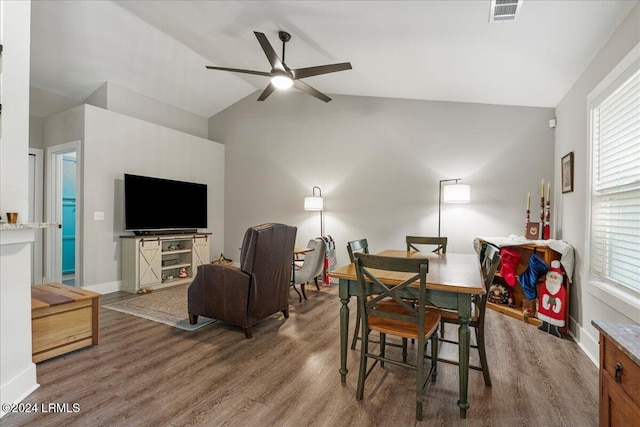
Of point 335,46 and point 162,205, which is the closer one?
point 335,46

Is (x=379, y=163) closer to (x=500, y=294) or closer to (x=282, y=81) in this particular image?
(x=282, y=81)

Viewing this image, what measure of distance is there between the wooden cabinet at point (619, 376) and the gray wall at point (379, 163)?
3.37 metres

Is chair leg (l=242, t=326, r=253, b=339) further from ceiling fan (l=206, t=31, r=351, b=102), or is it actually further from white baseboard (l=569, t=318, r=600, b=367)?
white baseboard (l=569, t=318, r=600, b=367)

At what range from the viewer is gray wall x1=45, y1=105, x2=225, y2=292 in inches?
168

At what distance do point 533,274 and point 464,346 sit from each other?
1969 millimetres

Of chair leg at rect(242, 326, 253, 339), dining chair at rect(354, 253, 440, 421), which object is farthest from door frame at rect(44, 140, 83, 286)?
dining chair at rect(354, 253, 440, 421)

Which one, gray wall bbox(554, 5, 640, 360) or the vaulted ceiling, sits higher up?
the vaulted ceiling

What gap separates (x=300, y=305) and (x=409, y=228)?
Answer: 2085 millimetres

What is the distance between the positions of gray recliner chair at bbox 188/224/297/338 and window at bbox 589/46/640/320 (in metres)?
2.66

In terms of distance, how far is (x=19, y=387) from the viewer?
1923 millimetres

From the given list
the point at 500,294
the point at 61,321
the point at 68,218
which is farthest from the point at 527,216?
the point at 68,218

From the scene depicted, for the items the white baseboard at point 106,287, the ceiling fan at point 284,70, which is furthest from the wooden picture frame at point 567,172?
the white baseboard at point 106,287

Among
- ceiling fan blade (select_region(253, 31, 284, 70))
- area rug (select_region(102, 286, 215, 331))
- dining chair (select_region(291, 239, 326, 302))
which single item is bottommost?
area rug (select_region(102, 286, 215, 331))

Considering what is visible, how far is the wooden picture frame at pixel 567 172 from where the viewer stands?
3189 mm
